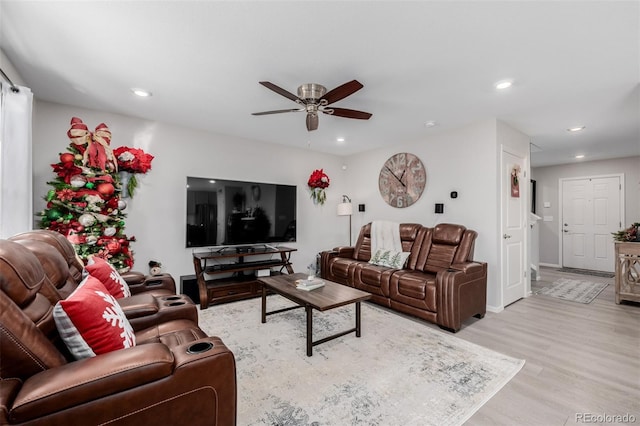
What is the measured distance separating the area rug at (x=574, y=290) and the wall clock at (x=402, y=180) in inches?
97.4

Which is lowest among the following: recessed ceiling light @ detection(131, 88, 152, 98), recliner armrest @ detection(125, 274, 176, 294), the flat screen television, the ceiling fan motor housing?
recliner armrest @ detection(125, 274, 176, 294)

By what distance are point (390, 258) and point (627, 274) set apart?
10.3ft

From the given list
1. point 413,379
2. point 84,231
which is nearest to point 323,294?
point 413,379

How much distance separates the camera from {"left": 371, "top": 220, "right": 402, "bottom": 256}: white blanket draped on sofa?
417cm

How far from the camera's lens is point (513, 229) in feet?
12.6

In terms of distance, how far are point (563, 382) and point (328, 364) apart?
5.56ft

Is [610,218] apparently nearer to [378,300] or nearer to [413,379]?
[378,300]

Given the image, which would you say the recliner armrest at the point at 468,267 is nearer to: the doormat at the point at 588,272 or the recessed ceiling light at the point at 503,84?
the recessed ceiling light at the point at 503,84

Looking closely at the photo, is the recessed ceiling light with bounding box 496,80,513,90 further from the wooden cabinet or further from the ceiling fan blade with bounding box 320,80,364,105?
the wooden cabinet

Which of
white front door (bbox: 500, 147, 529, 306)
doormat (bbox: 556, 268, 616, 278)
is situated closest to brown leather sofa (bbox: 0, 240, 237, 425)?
white front door (bbox: 500, 147, 529, 306)

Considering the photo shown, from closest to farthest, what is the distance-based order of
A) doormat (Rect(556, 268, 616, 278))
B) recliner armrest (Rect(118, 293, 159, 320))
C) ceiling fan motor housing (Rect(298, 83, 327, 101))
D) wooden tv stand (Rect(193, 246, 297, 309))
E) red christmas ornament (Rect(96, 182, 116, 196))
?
recliner armrest (Rect(118, 293, 159, 320)) → ceiling fan motor housing (Rect(298, 83, 327, 101)) → red christmas ornament (Rect(96, 182, 116, 196)) → wooden tv stand (Rect(193, 246, 297, 309)) → doormat (Rect(556, 268, 616, 278))

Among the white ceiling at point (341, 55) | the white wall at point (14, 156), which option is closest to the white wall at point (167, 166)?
the white ceiling at point (341, 55)

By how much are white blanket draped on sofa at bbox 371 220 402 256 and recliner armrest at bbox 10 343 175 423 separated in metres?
3.46

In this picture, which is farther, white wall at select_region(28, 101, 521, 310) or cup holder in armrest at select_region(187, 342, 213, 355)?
white wall at select_region(28, 101, 521, 310)
